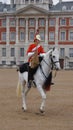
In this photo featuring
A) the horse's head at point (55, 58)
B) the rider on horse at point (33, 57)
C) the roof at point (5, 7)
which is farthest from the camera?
the roof at point (5, 7)

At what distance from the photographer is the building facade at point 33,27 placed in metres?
87.1

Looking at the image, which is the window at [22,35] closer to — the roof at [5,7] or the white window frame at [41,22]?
the white window frame at [41,22]

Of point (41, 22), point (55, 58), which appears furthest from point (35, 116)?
point (41, 22)

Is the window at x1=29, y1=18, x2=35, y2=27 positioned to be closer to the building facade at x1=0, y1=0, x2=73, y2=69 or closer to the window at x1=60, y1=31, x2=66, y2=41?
the building facade at x1=0, y1=0, x2=73, y2=69

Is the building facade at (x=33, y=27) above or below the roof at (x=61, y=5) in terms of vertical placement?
below

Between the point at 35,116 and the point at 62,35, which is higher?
the point at 35,116

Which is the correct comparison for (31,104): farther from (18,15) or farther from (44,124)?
(18,15)

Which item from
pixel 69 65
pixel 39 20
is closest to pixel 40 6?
pixel 39 20

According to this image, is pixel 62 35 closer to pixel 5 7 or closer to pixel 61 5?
pixel 61 5

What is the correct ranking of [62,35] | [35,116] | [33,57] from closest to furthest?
[35,116], [33,57], [62,35]

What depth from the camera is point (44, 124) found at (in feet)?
34.6

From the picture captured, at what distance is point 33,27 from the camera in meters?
88.8

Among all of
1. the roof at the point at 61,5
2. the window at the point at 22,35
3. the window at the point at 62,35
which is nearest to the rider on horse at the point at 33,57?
the window at the point at 62,35

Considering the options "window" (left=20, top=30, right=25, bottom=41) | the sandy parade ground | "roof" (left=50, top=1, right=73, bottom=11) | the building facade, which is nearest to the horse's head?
the sandy parade ground
